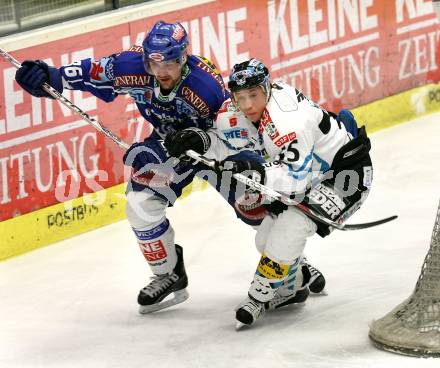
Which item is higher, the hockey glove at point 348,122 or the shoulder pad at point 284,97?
the shoulder pad at point 284,97

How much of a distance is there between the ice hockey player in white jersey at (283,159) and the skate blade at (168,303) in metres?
0.44

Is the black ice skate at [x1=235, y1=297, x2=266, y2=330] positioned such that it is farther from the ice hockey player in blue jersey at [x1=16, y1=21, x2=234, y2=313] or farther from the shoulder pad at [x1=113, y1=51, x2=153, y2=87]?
the shoulder pad at [x1=113, y1=51, x2=153, y2=87]

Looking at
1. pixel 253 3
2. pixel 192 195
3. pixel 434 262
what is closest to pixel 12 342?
pixel 434 262

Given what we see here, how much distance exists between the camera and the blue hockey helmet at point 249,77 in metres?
5.28

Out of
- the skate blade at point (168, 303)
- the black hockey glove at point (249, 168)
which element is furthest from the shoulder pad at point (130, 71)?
the skate blade at point (168, 303)

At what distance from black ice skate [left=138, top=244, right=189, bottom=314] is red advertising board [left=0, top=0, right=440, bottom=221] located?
1153 millimetres

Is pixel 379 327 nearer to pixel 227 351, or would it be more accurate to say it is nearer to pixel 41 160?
pixel 227 351

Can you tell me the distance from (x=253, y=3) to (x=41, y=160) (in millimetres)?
1836

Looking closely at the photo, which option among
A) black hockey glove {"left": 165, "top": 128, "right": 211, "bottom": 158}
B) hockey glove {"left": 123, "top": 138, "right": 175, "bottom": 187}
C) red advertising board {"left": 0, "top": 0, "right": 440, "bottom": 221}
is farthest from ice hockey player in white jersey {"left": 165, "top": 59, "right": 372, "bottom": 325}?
red advertising board {"left": 0, "top": 0, "right": 440, "bottom": 221}

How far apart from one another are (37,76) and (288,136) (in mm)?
1288

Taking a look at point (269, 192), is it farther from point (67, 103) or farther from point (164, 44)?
point (67, 103)

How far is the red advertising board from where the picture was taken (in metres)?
6.86

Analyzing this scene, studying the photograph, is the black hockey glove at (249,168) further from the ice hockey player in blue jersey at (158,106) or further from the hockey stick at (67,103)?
the hockey stick at (67,103)

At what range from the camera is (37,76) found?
590cm
